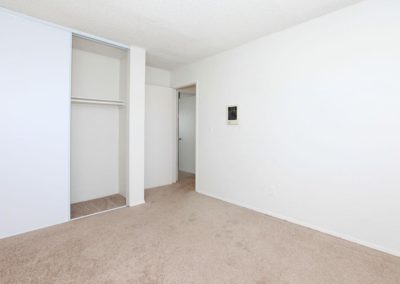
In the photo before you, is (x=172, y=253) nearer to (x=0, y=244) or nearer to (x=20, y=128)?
(x=0, y=244)

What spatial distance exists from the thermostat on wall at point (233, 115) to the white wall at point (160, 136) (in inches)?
62.9

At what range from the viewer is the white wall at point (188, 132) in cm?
577

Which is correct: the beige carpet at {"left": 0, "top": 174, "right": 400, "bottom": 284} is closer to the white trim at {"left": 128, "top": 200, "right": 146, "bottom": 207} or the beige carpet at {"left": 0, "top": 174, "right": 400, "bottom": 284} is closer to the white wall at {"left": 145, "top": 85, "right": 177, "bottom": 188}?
the white trim at {"left": 128, "top": 200, "right": 146, "bottom": 207}

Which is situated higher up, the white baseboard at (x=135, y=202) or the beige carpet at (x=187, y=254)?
the white baseboard at (x=135, y=202)

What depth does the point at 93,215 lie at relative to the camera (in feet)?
9.89

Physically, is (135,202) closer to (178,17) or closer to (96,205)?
(96,205)

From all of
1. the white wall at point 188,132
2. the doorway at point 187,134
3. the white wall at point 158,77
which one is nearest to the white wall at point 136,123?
the white wall at point 158,77

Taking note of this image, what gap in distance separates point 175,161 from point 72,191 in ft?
6.81

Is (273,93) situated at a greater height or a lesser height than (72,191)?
greater

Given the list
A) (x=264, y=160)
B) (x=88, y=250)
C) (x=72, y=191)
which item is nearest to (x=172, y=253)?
(x=88, y=250)

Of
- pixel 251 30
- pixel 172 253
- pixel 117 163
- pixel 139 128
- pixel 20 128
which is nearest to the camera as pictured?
pixel 172 253

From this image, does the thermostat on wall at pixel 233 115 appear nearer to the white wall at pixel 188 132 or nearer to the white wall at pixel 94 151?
the white wall at pixel 94 151

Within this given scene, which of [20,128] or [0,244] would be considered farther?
[20,128]

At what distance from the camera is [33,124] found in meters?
2.52
